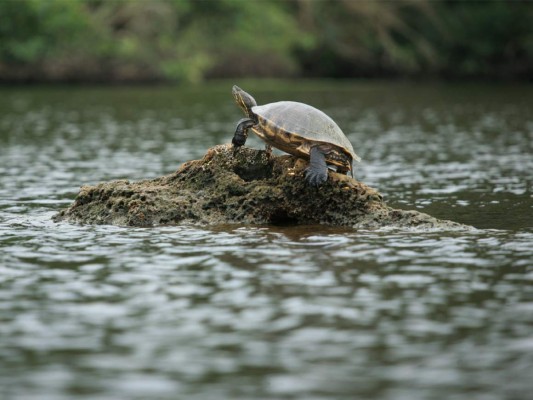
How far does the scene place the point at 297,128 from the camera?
42.2ft

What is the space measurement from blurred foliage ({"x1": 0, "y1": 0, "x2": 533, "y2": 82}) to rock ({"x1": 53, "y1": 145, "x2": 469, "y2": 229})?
4401 centimetres

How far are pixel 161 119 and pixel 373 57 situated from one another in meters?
32.7

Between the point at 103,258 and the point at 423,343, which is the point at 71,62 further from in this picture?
the point at 423,343

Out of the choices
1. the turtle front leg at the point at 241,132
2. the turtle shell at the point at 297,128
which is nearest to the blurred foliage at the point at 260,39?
the turtle front leg at the point at 241,132

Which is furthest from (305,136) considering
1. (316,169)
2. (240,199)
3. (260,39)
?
(260,39)

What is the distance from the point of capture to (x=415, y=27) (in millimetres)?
68250

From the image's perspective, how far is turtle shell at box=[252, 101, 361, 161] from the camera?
1285 centimetres

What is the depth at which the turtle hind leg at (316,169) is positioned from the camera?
12625mm

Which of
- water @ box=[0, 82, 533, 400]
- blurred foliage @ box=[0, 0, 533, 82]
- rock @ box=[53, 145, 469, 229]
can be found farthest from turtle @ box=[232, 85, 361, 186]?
blurred foliage @ box=[0, 0, 533, 82]

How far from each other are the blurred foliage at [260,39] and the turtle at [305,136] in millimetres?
44482

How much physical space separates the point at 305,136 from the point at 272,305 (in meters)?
4.27

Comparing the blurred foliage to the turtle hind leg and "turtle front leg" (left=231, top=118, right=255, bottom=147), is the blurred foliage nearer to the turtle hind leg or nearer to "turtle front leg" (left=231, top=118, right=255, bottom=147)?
"turtle front leg" (left=231, top=118, right=255, bottom=147)

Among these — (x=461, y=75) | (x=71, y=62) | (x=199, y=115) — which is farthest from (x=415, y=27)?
(x=199, y=115)

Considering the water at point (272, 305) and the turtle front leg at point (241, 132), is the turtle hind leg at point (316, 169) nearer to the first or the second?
the water at point (272, 305)
